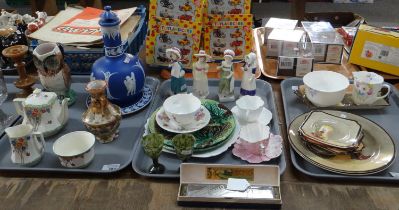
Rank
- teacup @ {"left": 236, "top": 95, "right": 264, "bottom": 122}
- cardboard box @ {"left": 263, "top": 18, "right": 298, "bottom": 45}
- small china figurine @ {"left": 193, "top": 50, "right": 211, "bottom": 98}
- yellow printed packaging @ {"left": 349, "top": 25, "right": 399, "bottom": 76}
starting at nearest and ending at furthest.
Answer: teacup @ {"left": 236, "top": 95, "right": 264, "bottom": 122} → small china figurine @ {"left": 193, "top": 50, "right": 211, "bottom": 98} → yellow printed packaging @ {"left": 349, "top": 25, "right": 399, "bottom": 76} → cardboard box @ {"left": 263, "top": 18, "right": 298, "bottom": 45}

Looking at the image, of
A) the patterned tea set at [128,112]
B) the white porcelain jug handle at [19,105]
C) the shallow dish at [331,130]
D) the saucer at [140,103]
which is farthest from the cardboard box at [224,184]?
the white porcelain jug handle at [19,105]

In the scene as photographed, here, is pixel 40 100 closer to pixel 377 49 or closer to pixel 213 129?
pixel 213 129

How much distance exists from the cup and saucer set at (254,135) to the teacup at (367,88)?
259mm

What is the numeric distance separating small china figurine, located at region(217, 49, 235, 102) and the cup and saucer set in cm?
9

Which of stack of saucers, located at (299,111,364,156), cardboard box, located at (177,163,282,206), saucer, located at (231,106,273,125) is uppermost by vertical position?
stack of saucers, located at (299,111,364,156)

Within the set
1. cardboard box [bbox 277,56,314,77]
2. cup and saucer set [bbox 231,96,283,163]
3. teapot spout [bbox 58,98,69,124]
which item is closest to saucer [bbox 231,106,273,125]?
cup and saucer set [bbox 231,96,283,163]

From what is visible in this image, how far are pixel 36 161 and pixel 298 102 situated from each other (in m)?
0.73

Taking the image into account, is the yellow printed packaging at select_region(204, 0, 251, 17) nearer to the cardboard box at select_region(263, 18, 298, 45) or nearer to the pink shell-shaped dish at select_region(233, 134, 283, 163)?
the cardboard box at select_region(263, 18, 298, 45)

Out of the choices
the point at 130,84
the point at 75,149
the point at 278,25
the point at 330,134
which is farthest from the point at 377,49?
the point at 75,149

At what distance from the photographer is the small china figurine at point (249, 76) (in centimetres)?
106

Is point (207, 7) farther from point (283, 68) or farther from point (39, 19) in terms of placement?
point (39, 19)

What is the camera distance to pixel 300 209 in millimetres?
754

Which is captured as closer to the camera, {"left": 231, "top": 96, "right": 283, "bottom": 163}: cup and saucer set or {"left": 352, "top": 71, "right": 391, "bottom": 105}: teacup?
{"left": 231, "top": 96, "right": 283, "bottom": 163}: cup and saucer set

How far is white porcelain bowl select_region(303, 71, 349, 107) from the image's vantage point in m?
1.03
